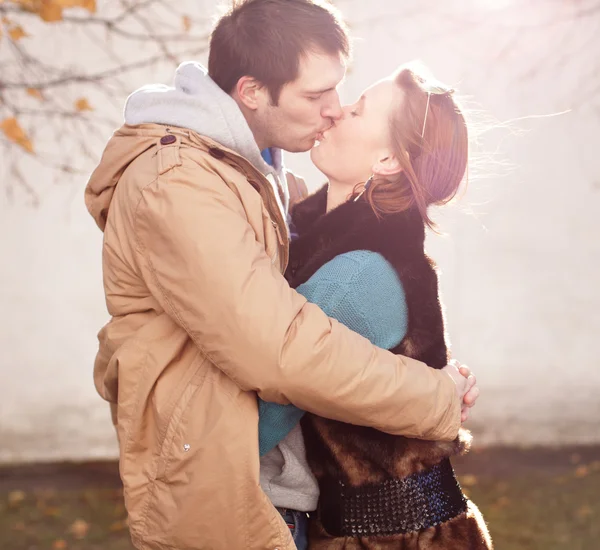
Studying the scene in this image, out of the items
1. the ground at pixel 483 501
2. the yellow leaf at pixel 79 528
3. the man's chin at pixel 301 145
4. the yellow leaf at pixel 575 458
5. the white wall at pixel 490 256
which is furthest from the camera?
the yellow leaf at pixel 575 458

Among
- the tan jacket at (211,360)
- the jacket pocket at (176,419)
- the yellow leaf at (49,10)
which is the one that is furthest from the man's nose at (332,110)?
the yellow leaf at (49,10)

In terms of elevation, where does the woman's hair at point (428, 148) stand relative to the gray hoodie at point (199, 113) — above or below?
below

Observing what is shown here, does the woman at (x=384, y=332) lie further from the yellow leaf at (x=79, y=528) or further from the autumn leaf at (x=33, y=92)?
the yellow leaf at (x=79, y=528)

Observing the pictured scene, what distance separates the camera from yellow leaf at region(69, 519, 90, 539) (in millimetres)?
5328

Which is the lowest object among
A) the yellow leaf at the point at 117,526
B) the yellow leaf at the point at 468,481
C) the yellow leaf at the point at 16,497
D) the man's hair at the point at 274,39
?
the yellow leaf at the point at 468,481

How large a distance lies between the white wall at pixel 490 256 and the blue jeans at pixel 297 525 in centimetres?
384

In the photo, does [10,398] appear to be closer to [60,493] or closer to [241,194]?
[60,493]

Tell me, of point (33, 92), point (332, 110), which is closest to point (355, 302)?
point (332, 110)

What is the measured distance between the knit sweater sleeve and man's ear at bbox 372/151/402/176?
15.2 inches

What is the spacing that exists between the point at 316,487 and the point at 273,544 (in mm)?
286

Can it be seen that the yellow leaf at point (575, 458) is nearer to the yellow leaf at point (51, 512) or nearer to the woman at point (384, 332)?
the yellow leaf at point (51, 512)

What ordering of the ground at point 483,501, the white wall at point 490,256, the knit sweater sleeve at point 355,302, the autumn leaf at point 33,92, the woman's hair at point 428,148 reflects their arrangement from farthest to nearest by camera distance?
→ 1. the white wall at point 490,256
2. the ground at point 483,501
3. the autumn leaf at point 33,92
4. the woman's hair at point 428,148
5. the knit sweater sleeve at point 355,302

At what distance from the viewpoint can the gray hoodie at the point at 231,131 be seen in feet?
7.84

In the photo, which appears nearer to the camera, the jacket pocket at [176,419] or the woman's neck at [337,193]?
the jacket pocket at [176,419]
